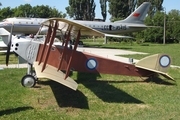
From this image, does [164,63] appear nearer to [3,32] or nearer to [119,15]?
[3,32]

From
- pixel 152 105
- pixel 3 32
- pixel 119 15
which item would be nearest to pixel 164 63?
pixel 152 105

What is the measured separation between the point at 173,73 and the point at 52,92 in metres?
6.22

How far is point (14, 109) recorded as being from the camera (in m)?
5.98

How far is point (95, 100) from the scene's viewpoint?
6891mm

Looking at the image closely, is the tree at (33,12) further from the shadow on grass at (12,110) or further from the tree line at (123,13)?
the shadow on grass at (12,110)

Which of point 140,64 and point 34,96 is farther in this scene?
point 140,64

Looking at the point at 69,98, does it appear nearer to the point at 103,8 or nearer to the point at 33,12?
the point at 103,8

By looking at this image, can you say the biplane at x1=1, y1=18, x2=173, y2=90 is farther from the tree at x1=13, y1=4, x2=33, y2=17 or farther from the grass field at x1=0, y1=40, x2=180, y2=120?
the tree at x1=13, y1=4, x2=33, y2=17

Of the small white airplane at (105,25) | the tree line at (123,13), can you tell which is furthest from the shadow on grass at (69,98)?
the tree line at (123,13)

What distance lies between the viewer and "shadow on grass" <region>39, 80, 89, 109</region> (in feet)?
21.1

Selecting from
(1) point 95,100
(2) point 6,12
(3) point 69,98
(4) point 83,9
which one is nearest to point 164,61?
(1) point 95,100

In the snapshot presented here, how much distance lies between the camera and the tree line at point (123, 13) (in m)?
47.8

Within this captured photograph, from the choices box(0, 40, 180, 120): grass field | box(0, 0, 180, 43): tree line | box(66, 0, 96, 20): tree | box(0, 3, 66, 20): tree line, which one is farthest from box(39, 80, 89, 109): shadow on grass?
box(0, 3, 66, 20): tree line

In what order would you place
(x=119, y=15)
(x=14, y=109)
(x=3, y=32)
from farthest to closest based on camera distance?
1. (x=119, y=15)
2. (x=3, y=32)
3. (x=14, y=109)
